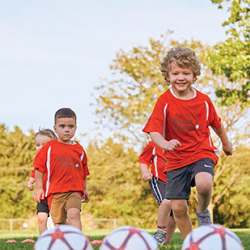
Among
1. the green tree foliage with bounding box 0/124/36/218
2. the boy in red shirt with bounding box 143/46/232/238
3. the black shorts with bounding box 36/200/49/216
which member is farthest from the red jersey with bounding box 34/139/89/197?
the green tree foliage with bounding box 0/124/36/218

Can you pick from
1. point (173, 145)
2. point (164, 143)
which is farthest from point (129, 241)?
point (164, 143)

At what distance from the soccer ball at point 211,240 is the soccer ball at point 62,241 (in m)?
0.75

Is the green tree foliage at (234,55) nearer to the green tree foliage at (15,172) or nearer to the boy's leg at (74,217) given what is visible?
the boy's leg at (74,217)

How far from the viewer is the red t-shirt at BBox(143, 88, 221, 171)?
202 inches

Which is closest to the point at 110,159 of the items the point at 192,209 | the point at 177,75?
the point at 192,209

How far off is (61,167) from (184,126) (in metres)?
1.94

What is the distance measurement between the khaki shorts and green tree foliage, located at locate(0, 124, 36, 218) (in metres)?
34.1

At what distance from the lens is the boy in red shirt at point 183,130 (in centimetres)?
512

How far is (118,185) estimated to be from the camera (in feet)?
116

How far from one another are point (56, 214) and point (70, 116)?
1.32 meters

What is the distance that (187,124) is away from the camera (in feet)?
16.9

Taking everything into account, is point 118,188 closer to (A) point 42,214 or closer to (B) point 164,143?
(A) point 42,214

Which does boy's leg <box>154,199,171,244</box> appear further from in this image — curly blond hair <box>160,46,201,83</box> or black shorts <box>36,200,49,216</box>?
curly blond hair <box>160,46,201,83</box>

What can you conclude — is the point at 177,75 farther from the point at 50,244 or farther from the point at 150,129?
the point at 50,244
